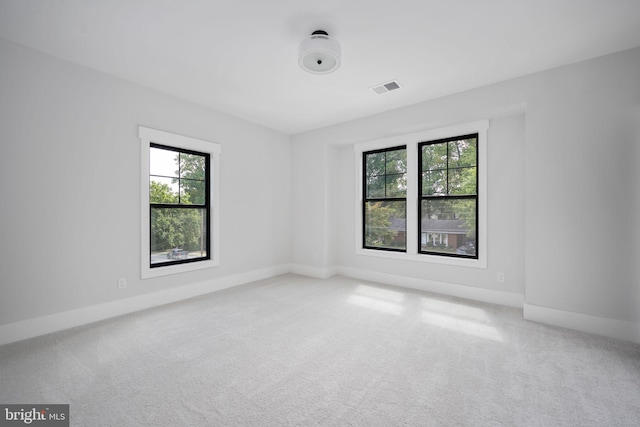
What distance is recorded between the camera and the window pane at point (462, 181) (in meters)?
3.98

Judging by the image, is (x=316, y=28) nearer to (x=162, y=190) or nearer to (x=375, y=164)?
(x=162, y=190)

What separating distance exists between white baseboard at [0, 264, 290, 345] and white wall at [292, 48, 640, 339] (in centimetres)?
358

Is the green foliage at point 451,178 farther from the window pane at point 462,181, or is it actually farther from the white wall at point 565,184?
the white wall at point 565,184

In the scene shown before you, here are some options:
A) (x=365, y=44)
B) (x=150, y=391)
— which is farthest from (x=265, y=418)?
(x=365, y=44)

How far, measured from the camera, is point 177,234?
3955 mm

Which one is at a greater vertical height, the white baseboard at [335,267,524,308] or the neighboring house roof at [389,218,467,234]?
the neighboring house roof at [389,218,467,234]

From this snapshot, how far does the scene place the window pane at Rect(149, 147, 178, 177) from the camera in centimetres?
370

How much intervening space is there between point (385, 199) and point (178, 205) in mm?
3154

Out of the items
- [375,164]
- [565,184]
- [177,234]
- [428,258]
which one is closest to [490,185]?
[565,184]

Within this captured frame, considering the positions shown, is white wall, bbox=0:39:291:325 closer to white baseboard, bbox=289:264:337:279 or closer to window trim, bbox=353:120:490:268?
white baseboard, bbox=289:264:337:279

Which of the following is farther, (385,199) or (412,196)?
(385,199)

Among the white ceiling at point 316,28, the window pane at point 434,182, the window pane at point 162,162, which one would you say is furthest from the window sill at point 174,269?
the window pane at point 434,182

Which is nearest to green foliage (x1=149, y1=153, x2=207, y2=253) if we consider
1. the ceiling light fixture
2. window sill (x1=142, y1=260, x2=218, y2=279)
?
window sill (x1=142, y1=260, x2=218, y2=279)

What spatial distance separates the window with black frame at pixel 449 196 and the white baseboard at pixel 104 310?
3034mm
